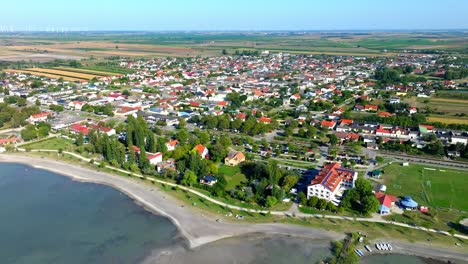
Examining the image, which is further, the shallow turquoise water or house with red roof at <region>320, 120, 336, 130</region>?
house with red roof at <region>320, 120, 336, 130</region>

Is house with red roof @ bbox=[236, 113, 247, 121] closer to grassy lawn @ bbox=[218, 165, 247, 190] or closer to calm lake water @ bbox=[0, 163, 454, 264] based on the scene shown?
grassy lawn @ bbox=[218, 165, 247, 190]

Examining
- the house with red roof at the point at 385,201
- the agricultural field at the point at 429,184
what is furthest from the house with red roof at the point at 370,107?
the house with red roof at the point at 385,201

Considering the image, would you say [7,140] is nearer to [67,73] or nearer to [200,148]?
[200,148]

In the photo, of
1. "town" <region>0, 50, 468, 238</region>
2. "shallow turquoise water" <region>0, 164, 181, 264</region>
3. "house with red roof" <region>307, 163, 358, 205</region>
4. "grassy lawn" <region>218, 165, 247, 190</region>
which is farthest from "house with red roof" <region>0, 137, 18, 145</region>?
"house with red roof" <region>307, 163, 358, 205</region>

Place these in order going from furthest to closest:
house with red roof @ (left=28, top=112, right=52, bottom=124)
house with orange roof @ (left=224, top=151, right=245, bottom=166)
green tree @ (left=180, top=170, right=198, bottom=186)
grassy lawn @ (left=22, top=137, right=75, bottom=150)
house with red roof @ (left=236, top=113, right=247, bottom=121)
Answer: house with red roof @ (left=28, top=112, right=52, bottom=124)
house with red roof @ (left=236, top=113, right=247, bottom=121)
grassy lawn @ (left=22, top=137, right=75, bottom=150)
house with orange roof @ (left=224, top=151, right=245, bottom=166)
green tree @ (left=180, top=170, right=198, bottom=186)

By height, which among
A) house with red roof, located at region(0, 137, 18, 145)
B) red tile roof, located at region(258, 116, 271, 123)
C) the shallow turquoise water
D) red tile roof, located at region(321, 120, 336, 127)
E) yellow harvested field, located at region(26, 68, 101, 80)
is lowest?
the shallow turquoise water
